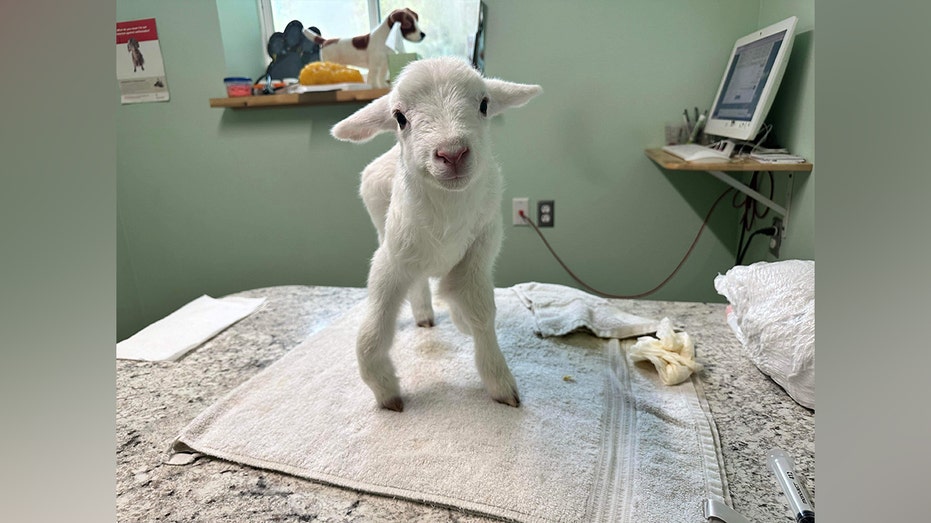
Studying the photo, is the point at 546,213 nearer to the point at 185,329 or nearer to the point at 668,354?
the point at 668,354

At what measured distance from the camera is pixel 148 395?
3.51 feet

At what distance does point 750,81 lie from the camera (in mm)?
1481

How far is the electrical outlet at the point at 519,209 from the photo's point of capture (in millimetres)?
1938

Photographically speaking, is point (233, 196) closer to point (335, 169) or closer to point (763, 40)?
point (335, 169)

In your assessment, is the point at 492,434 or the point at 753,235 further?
the point at 753,235

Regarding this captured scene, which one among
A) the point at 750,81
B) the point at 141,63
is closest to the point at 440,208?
the point at 750,81

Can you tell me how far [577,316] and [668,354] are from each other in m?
0.28

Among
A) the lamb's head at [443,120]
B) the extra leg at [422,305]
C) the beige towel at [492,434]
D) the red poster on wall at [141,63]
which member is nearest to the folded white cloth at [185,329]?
the beige towel at [492,434]

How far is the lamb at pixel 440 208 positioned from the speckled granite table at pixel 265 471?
0.27 meters

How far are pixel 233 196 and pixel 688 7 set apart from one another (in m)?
2.02

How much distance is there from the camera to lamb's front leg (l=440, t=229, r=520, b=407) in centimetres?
100

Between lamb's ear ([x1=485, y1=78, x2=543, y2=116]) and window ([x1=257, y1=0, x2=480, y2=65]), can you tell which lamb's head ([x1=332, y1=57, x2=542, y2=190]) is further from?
window ([x1=257, y1=0, x2=480, y2=65])
